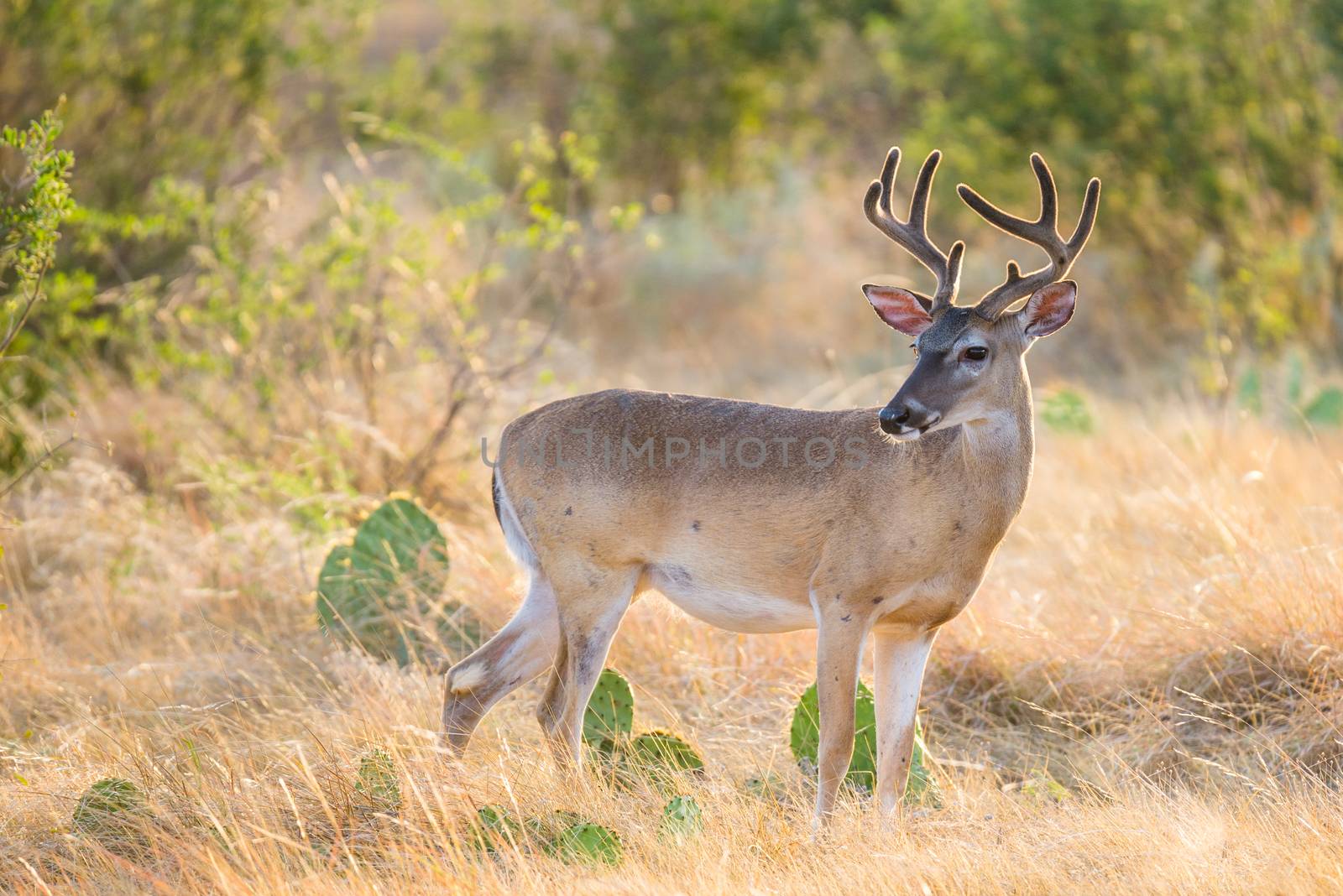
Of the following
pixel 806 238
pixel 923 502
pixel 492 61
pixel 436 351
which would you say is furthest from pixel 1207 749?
pixel 492 61

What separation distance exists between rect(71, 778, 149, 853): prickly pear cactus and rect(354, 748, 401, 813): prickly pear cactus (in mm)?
678

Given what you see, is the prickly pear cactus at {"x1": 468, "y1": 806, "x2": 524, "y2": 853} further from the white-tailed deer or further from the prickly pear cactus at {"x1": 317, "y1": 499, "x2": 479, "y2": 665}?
the prickly pear cactus at {"x1": 317, "y1": 499, "x2": 479, "y2": 665}

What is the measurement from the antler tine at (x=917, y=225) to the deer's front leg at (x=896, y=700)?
3.87 feet

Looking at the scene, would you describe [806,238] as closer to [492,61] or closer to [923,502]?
[492,61]

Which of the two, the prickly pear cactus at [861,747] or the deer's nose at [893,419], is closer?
the deer's nose at [893,419]

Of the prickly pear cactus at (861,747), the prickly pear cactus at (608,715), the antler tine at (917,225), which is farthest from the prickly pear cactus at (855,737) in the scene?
the antler tine at (917,225)

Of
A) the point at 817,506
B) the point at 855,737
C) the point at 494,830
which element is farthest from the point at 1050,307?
the point at 494,830

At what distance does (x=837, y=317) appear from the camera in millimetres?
15469

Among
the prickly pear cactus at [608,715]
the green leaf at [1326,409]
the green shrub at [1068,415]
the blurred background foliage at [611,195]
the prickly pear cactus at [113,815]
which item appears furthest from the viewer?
the green shrub at [1068,415]

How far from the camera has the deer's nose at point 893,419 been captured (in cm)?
466

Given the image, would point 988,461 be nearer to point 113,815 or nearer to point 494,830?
point 494,830

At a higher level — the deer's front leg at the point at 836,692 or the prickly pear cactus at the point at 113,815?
the deer's front leg at the point at 836,692

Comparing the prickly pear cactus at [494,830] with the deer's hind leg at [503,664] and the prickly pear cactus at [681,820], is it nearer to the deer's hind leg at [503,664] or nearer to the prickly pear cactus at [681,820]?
the prickly pear cactus at [681,820]

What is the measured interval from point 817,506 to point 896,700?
76 centimetres
